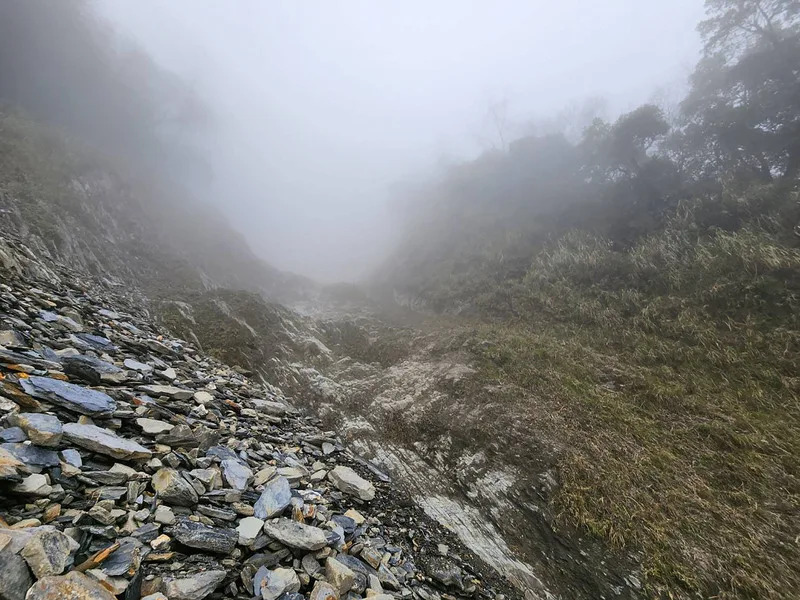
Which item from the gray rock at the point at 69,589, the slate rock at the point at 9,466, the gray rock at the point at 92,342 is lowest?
the gray rock at the point at 92,342

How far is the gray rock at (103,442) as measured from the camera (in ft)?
13.7

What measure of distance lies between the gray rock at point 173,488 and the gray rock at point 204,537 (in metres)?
0.39

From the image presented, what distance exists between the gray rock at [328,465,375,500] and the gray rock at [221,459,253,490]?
1934 millimetres

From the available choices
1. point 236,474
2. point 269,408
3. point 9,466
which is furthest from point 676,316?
point 9,466

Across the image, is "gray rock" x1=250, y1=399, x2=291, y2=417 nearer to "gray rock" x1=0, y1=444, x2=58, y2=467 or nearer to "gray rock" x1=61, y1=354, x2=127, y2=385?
"gray rock" x1=61, y1=354, x2=127, y2=385

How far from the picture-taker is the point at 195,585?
3209 mm

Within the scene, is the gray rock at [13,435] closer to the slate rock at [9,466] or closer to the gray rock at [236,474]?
the slate rock at [9,466]

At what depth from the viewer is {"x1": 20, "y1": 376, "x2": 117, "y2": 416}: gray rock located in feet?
15.0

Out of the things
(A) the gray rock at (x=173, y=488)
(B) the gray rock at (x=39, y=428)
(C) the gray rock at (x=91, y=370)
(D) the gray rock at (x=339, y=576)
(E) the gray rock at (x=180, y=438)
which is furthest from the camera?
(C) the gray rock at (x=91, y=370)

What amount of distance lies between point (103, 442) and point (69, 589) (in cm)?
223

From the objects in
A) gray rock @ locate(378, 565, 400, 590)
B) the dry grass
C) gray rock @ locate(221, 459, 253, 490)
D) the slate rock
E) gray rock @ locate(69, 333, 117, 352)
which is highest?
the dry grass

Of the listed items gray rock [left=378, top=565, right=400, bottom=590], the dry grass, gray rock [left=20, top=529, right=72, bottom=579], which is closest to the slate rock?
gray rock [left=20, top=529, right=72, bottom=579]

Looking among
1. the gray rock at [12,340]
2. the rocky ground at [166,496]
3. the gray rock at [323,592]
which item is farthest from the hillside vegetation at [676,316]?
the gray rock at [12,340]

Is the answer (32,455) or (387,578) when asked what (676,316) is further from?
(32,455)
